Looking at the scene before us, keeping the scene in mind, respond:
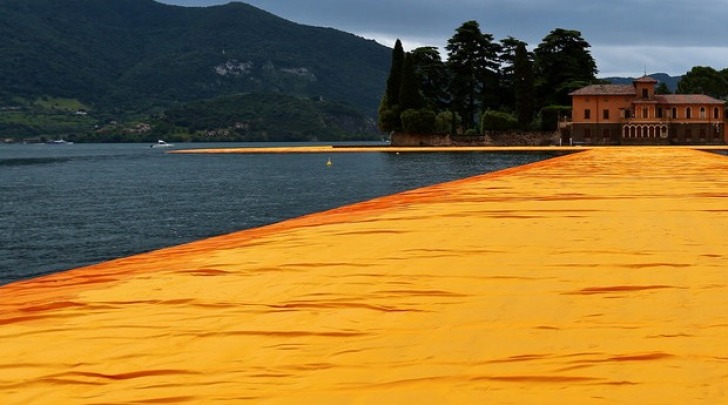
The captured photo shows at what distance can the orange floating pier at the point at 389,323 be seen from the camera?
363 centimetres

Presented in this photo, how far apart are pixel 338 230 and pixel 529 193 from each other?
24.2 feet

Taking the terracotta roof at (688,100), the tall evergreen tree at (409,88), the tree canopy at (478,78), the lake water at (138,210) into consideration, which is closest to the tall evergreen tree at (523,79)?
the tree canopy at (478,78)

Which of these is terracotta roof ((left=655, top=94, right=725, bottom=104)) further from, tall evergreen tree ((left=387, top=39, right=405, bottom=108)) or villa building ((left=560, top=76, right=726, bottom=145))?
tall evergreen tree ((left=387, top=39, right=405, bottom=108))

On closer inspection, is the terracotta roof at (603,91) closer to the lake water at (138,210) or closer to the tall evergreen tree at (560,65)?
the tall evergreen tree at (560,65)

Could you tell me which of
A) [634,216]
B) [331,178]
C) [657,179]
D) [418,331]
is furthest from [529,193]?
[331,178]

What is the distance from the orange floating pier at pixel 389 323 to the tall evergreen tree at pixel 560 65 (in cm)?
9315

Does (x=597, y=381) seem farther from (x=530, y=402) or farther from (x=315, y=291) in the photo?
(x=315, y=291)

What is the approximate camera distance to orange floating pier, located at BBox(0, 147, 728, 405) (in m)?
3.63

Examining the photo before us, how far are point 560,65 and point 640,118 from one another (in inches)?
562

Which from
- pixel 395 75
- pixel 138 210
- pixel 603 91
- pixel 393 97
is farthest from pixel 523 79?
pixel 138 210

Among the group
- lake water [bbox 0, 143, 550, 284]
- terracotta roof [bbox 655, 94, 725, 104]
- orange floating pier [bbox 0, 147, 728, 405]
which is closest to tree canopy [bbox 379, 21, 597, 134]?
terracotta roof [bbox 655, 94, 725, 104]

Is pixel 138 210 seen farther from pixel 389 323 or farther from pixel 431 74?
pixel 431 74

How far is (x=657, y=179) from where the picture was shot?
2180 centimetres

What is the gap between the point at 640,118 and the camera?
90.3 metres
